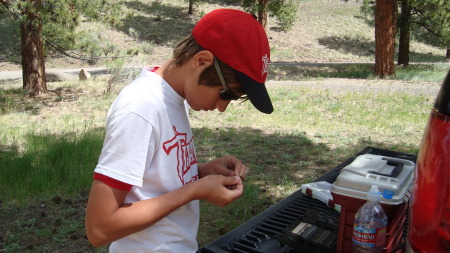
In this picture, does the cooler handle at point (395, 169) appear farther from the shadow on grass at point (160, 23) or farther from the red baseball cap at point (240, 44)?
the shadow on grass at point (160, 23)

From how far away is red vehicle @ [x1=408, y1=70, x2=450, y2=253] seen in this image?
47.9 inches

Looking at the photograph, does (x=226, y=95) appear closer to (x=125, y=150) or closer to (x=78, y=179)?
(x=125, y=150)

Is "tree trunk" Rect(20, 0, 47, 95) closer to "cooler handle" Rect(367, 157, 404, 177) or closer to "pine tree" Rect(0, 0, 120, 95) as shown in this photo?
"pine tree" Rect(0, 0, 120, 95)

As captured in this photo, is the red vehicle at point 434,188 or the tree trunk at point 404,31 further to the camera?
the tree trunk at point 404,31

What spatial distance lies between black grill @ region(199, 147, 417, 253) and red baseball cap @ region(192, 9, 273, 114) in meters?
0.70

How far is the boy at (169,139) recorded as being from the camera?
1487mm

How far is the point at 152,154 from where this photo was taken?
5.23ft

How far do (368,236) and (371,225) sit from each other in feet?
0.14

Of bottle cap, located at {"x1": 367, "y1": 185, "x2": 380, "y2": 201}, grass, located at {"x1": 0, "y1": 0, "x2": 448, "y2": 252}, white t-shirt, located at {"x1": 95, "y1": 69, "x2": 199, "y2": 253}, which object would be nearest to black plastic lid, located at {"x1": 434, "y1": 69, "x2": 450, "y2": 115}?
bottle cap, located at {"x1": 367, "y1": 185, "x2": 380, "y2": 201}

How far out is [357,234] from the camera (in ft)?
5.38

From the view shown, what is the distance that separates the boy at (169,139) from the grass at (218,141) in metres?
2.00

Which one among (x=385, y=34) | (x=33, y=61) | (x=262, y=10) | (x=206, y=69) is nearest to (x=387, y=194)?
(x=206, y=69)

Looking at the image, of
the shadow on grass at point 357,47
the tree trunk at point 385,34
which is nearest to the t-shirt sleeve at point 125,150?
→ the tree trunk at point 385,34

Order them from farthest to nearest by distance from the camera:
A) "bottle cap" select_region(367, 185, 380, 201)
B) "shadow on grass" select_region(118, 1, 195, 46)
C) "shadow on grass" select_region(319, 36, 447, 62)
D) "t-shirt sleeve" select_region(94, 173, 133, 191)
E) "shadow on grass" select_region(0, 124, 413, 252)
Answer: "shadow on grass" select_region(319, 36, 447, 62) → "shadow on grass" select_region(118, 1, 195, 46) → "shadow on grass" select_region(0, 124, 413, 252) → "bottle cap" select_region(367, 185, 380, 201) → "t-shirt sleeve" select_region(94, 173, 133, 191)
